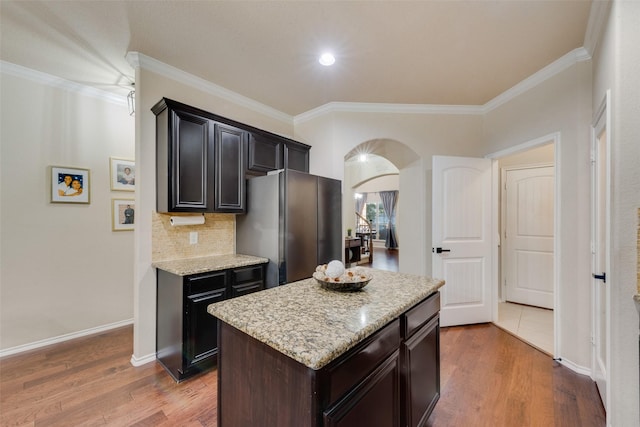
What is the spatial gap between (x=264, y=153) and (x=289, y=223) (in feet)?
3.13

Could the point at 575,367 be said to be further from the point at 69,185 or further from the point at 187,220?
the point at 69,185

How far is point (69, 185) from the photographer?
2.79 meters

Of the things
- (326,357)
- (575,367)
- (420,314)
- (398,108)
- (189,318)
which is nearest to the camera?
(326,357)

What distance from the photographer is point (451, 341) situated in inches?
110

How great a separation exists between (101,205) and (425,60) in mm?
3787

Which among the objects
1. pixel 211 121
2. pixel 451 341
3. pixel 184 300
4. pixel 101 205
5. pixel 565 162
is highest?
pixel 211 121

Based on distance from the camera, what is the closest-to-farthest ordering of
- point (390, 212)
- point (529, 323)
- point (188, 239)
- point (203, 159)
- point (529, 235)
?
point (203, 159), point (188, 239), point (529, 323), point (529, 235), point (390, 212)

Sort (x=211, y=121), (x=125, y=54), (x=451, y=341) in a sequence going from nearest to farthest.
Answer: (x=125, y=54)
(x=211, y=121)
(x=451, y=341)

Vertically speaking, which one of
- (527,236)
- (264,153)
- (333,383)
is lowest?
(333,383)

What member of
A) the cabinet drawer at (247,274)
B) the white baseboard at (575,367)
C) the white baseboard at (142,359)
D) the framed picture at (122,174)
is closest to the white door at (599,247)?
the white baseboard at (575,367)

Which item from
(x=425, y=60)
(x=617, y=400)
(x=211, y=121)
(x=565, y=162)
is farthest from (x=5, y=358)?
(x=565, y=162)

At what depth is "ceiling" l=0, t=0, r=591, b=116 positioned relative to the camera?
183cm

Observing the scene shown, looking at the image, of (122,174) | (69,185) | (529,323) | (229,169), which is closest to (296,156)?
(229,169)

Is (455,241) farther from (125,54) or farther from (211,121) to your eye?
(125,54)
